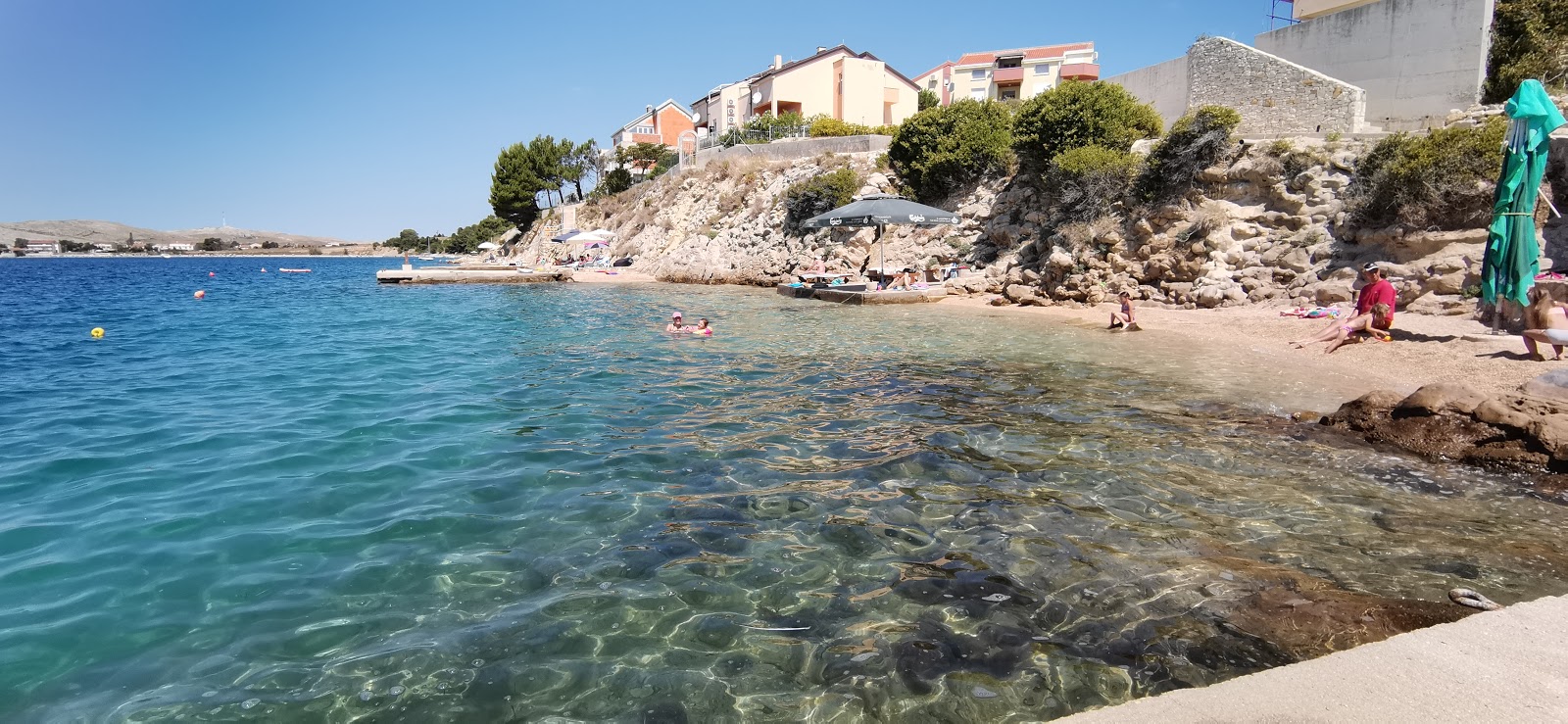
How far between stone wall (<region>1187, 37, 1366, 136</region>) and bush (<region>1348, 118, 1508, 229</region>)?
3.36 metres

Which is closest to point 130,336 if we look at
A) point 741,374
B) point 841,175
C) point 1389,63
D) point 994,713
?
point 741,374

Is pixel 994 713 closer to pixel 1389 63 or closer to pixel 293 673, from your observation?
pixel 293 673

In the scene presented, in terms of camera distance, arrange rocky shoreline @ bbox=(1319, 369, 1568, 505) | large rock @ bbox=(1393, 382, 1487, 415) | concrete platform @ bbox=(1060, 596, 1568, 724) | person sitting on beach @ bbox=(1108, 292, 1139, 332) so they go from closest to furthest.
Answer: concrete platform @ bbox=(1060, 596, 1568, 724) → rocky shoreline @ bbox=(1319, 369, 1568, 505) → large rock @ bbox=(1393, 382, 1487, 415) → person sitting on beach @ bbox=(1108, 292, 1139, 332)

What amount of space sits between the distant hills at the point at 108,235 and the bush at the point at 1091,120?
193838 millimetres

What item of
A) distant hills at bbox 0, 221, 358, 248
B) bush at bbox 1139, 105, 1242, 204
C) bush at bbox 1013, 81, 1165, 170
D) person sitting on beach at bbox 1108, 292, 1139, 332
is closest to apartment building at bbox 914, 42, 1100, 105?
bush at bbox 1013, 81, 1165, 170

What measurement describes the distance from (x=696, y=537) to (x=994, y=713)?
2.40 metres

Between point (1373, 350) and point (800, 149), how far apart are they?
31331mm

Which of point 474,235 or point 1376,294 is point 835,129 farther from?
point 474,235

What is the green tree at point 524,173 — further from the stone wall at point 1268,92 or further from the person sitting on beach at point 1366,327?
the person sitting on beach at point 1366,327

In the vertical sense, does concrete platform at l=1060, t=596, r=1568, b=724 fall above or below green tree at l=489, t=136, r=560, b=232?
below

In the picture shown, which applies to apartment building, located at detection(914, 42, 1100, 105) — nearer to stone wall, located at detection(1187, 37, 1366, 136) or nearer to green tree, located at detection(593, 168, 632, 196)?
green tree, located at detection(593, 168, 632, 196)

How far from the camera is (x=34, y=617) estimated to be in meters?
4.08

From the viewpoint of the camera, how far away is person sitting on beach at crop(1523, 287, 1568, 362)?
9047 mm

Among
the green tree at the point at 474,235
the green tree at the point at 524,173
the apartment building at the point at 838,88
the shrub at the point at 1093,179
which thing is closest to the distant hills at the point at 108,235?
the green tree at the point at 474,235
